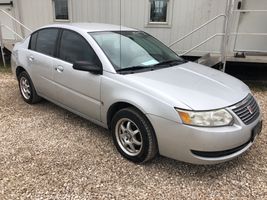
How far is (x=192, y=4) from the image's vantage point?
6.82 metres

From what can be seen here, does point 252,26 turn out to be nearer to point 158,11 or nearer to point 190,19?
point 190,19

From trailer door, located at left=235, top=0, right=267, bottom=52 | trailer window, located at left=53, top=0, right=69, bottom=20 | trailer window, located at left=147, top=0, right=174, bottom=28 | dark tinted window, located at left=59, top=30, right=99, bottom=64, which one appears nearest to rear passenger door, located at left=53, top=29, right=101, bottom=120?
dark tinted window, located at left=59, top=30, right=99, bottom=64

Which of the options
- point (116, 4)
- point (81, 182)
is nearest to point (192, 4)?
point (116, 4)

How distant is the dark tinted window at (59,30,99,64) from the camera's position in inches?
138

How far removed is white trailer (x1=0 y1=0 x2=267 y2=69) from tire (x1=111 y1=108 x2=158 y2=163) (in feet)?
11.5

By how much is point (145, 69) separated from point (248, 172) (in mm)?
1685

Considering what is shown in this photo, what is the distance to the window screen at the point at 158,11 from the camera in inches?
282

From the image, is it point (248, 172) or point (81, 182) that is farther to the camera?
point (248, 172)

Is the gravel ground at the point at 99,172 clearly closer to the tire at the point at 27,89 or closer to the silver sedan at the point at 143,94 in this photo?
the silver sedan at the point at 143,94

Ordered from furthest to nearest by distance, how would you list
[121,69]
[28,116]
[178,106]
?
[28,116] < [121,69] < [178,106]

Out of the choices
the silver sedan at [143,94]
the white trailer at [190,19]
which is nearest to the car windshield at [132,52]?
the silver sedan at [143,94]

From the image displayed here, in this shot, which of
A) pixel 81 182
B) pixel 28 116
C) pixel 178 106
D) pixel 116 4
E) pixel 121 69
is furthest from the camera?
pixel 116 4

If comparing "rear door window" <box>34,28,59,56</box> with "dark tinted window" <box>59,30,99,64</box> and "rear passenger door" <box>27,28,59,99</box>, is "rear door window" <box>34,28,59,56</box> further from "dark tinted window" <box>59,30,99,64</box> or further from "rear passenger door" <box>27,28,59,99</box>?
"dark tinted window" <box>59,30,99,64</box>

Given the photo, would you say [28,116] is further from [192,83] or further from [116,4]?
[116,4]
